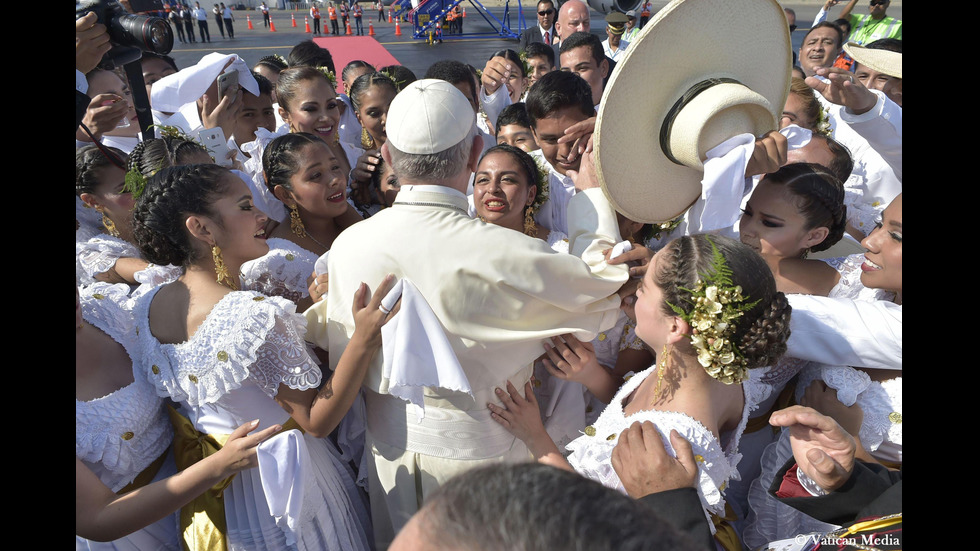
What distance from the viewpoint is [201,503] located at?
2135 millimetres

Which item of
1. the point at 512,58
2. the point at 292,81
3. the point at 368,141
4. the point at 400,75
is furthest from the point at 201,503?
the point at 512,58

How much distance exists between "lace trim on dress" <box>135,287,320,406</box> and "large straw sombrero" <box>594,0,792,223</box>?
4.12 feet

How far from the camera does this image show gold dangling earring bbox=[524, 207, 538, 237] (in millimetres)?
3174

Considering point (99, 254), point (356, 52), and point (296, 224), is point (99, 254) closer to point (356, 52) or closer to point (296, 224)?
point (296, 224)

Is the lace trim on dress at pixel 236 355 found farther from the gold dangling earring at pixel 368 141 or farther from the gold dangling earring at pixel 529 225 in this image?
the gold dangling earring at pixel 368 141

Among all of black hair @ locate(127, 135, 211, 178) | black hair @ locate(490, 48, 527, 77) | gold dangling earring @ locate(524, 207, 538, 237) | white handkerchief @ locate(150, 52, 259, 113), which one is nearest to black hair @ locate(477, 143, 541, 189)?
gold dangling earring @ locate(524, 207, 538, 237)

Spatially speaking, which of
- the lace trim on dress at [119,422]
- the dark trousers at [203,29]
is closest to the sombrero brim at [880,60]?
the lace trim on dress at [119,422]

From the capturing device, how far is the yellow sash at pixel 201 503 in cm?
211

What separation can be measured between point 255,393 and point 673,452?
1.48 m

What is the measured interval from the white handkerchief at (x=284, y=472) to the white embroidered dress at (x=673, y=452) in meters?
0.91

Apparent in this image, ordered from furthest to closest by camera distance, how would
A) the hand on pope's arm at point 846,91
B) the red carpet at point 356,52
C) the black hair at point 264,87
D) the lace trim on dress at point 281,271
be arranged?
the red carpet at point 356,52 < the black hair at point 264,87 < the hand on pope's arm at point 846,91 < the lace trim on dress at point 281,271

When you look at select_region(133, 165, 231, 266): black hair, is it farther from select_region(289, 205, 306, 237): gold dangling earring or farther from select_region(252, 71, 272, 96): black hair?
select_region(252, 71, 272, 96): black hair

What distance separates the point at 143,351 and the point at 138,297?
311mm
